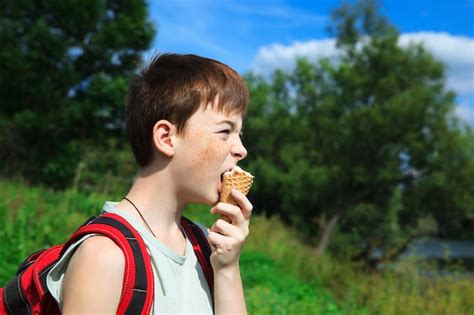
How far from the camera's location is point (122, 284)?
51.8 inches

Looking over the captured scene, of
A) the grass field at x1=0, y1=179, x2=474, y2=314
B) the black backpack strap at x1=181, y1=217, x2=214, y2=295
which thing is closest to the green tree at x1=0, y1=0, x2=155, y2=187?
the grass field at x1=0, y1=179, x2=474, y2=314

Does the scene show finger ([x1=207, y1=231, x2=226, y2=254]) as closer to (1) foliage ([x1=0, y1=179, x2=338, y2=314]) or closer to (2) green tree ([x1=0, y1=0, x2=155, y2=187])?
(1) foliage ([x1=0, y1=179, x2=338, y2=314])

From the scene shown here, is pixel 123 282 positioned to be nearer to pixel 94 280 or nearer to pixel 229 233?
pixel 94 280

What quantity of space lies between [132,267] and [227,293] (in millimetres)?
359

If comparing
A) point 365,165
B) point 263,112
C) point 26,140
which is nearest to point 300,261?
point 26,140

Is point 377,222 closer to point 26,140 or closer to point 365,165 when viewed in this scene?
point 365,165

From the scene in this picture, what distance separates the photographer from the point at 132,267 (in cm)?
132

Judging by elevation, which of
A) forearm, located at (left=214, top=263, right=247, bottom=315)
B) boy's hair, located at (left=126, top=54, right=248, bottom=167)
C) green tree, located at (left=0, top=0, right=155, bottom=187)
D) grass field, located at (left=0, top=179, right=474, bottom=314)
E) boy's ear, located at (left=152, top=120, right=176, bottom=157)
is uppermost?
green tree, located at (left=0, top=0, right=155, bottom=187)

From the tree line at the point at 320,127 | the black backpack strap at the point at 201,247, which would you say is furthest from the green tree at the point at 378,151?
the black backpack strap at the point at 201,247

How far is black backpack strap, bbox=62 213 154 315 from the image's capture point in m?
1.32

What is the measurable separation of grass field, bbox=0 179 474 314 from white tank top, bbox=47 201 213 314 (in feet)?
7.77

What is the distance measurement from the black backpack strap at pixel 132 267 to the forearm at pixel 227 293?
28 cm

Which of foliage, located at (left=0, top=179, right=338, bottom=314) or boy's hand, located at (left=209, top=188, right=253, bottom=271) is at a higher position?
boy's hand, located at (left=209, top=188, right=253, bottom=271)

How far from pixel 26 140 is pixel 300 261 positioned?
36.8 ft
